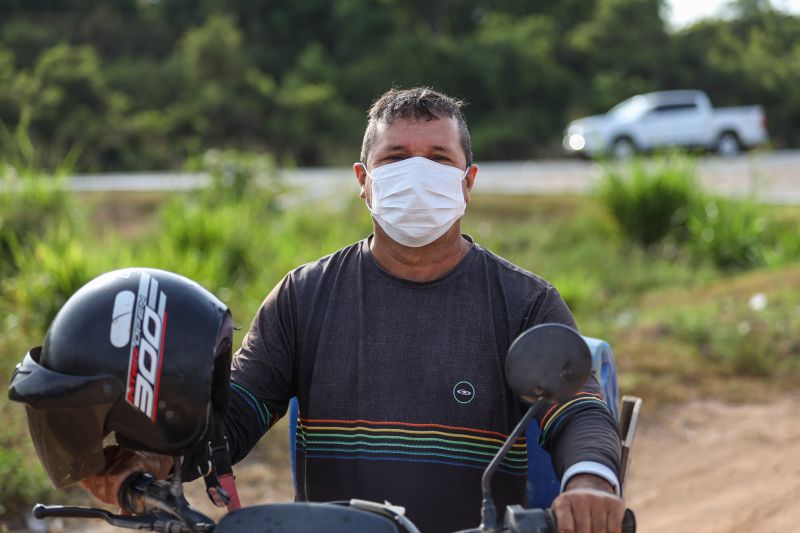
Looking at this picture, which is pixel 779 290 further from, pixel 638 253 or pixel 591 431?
pixel 591 431

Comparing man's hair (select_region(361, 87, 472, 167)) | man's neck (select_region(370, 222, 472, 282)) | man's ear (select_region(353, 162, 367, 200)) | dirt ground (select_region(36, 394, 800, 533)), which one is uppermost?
man's hair (select_region(361, 87, 472, 167))

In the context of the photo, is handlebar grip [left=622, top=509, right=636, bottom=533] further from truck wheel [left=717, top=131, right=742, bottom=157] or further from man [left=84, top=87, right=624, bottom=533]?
truck wheel [left=717, top=131, right=742, bottom=157]

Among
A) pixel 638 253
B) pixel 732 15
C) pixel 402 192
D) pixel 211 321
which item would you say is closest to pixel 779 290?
pixel 638 253

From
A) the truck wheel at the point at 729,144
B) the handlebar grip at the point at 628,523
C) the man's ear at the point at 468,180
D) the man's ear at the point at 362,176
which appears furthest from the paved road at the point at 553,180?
the handlebar grip at the point at 628,523

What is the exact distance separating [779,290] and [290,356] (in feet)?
24.1

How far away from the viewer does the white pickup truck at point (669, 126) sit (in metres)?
25.9

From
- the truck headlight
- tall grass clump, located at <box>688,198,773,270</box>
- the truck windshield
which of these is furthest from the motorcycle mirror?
the truck windshield

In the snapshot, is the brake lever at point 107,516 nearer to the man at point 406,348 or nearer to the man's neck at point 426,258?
the man at point 406,348

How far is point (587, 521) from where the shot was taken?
1.99 m

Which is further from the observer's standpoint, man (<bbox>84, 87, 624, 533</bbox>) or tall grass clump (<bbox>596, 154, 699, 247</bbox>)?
tall grass clump (<bbox>596, 154, 699, 247</bbox>)

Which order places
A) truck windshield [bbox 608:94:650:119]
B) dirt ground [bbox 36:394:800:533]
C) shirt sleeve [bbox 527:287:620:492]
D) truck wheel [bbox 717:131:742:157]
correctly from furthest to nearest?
truck wheel [bbox 717:131:742:157] → truck windshield [bbox 608:94:650:119] → dirt ground [bbox 36:394:800:533] → shirt sleeve [bbox 527:287:620:492]

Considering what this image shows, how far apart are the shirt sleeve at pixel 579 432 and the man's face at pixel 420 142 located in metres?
0.45

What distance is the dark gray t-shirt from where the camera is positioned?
2.54 m

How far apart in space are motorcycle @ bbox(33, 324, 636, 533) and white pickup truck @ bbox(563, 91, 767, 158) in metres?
24.1
